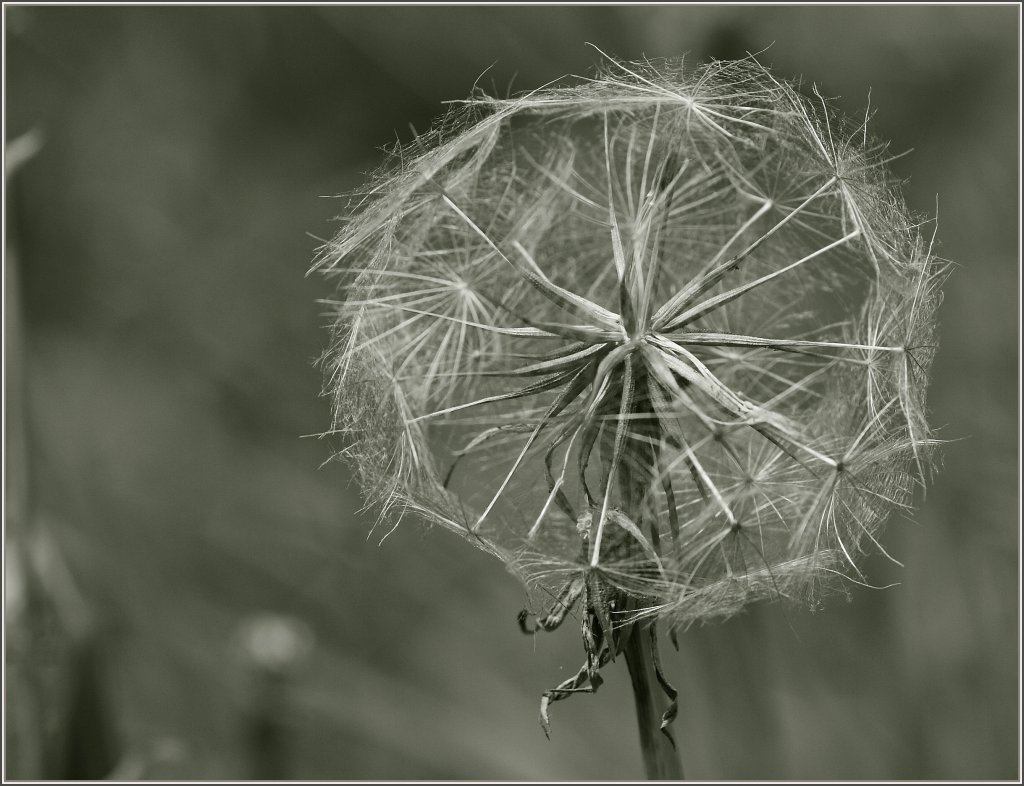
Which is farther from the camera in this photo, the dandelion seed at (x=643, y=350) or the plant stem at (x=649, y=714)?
the dandelion seed at (x=643, y=350)

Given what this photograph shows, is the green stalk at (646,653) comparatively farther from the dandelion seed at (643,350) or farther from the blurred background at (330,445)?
the blurred background at (330,445)

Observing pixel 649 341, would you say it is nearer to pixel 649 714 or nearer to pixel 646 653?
pixel 646 653

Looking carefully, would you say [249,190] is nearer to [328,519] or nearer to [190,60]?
[190,60]

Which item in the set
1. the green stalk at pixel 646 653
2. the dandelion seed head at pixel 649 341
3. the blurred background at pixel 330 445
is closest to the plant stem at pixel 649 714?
the green stalk at pixel 646 653

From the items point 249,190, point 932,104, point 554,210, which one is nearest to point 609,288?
point 554,210

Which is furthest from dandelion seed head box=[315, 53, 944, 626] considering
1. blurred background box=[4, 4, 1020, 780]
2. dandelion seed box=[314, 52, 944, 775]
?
blurred background box=[4, 4, 1020, 780]

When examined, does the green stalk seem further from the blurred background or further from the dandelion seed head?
the blurred background
